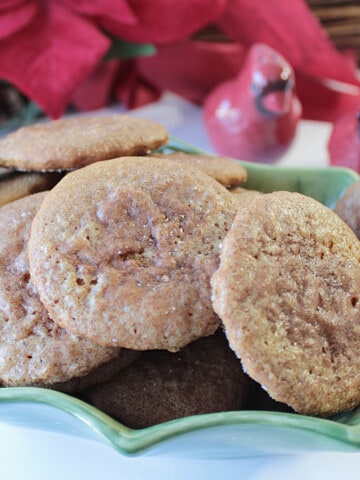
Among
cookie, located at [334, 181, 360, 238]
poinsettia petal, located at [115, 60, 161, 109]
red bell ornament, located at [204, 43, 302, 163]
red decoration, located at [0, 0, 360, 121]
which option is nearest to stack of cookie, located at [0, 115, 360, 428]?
cookie, located at [334, 181, 360, 238]

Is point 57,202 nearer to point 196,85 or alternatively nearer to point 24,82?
point 24,82

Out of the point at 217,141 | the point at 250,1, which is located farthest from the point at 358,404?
the point at 250,1

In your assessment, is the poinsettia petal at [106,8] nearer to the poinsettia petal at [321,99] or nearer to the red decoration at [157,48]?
the red decoration at [157,48]

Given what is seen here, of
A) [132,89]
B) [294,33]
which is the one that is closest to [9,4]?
[132,89]

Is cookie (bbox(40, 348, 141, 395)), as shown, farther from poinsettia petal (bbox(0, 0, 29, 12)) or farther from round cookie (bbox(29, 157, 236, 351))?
poinsettia petal (bbox(0, 0, 29, 12))

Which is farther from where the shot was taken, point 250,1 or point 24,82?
point 250,1

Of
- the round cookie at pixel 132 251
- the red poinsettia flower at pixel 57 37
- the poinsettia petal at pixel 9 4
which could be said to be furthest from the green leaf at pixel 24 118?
the round cookie at pixel 132 251
